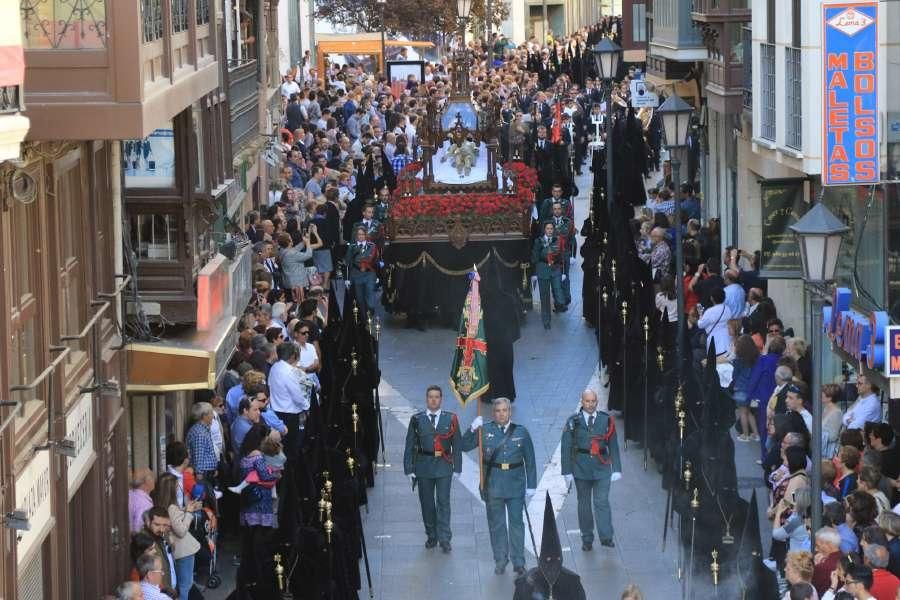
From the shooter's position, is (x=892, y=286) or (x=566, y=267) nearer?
(x=892, y=286)

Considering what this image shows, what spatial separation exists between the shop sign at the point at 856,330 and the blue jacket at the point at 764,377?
1.16 m

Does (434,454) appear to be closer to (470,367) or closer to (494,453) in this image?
(494,453)

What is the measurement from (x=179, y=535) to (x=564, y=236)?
1327 cm

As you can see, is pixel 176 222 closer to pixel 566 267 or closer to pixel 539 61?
pixel 566 267

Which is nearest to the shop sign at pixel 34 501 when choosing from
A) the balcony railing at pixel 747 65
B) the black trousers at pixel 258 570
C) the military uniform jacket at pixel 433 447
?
the black trousers at pixel 258 570

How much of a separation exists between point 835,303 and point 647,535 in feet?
8.89

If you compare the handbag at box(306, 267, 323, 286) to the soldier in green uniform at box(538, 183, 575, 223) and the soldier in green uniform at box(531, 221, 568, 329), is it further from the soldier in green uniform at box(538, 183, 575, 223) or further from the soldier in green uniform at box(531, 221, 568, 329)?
the soldier in green uniform at box(538, 183, 575, 223)

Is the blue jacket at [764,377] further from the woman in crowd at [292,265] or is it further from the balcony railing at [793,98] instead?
the woman in crowd at [292,265]

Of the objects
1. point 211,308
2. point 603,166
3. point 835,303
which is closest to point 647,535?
point 835,303

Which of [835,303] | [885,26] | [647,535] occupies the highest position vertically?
[885,26]

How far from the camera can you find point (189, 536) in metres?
16.4

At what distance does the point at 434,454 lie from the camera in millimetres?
18500

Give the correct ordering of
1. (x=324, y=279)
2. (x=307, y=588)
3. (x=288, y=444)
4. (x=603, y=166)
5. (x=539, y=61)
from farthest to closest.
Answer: (x=539, y=61) < (x=603, y=166) < (x=324, y=279) < (x=288, y=444) < (x=307, y=588)

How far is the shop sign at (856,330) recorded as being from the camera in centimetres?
1692
